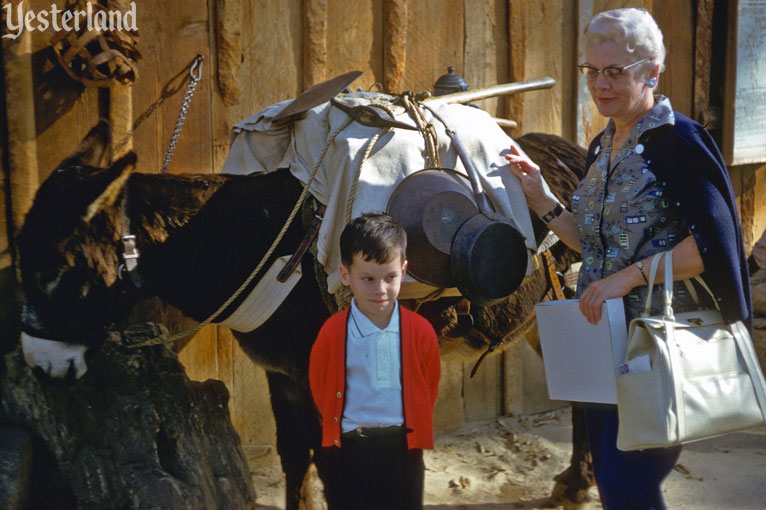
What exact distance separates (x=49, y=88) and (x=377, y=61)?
1.67m

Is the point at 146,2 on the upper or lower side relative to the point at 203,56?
upper

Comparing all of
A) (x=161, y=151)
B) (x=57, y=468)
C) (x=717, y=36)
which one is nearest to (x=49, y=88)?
(x=161, y=151)

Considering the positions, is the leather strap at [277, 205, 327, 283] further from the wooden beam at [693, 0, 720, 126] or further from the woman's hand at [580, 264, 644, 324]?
the wooden beam at [693, 0, 720, 126]

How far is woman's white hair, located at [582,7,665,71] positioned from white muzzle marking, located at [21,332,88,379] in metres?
2.04

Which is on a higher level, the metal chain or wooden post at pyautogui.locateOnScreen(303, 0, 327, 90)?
wooden post at pyautogui.locateOnScreen(303, 0, 327, 90)

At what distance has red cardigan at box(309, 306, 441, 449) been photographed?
192 cm

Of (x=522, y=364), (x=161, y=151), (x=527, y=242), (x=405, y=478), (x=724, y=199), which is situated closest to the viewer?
(x=724, y=199)

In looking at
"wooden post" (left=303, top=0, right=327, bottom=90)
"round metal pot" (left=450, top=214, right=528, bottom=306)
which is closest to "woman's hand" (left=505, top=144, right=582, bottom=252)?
"round metal pot" (left=450, top=214, right=528, bottom=306)

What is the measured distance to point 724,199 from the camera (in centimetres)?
184

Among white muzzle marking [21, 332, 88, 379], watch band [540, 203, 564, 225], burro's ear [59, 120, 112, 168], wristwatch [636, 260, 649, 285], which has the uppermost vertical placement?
burro's ear [59, 120, 112, 168]

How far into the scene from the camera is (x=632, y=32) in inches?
75.3

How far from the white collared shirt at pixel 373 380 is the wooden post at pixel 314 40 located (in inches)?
82.1

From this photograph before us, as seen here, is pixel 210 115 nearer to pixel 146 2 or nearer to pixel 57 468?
pixel 146 2

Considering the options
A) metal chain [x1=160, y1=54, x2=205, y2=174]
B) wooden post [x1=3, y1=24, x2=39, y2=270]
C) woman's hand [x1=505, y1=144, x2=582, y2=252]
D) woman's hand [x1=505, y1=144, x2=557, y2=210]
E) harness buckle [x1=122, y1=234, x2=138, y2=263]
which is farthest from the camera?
metal chain [x1=160, y1=54, x2=205, y2=174]
